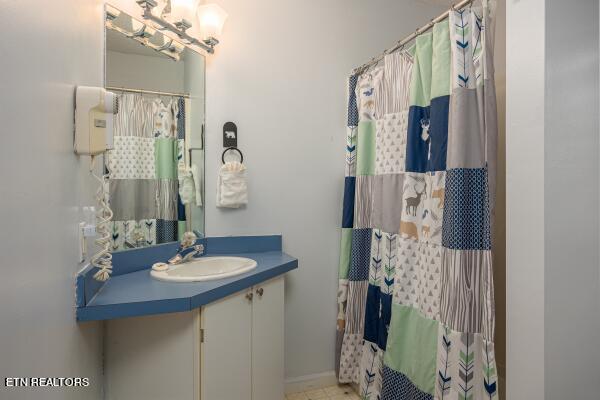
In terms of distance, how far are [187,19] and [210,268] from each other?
1300mm

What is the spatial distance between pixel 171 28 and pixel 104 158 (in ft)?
2.43

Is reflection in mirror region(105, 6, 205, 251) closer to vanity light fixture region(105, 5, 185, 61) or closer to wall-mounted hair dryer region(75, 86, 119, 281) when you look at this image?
vanity light fixture region(105, 5, 185, 61)

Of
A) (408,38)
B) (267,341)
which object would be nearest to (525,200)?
(408,38)

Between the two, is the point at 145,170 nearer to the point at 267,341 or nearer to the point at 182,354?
the point at 182,354

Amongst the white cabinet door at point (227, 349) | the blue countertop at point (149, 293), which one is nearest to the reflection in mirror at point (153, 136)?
the blue countertop at point (149, 293)

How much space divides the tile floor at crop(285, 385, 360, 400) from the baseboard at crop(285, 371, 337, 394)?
0.02 meters

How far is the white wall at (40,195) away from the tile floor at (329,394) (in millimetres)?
→ 1294

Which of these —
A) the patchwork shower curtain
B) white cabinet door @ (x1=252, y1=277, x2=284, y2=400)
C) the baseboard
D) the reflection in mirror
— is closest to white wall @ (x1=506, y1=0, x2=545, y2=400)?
the patchwork shower curtain

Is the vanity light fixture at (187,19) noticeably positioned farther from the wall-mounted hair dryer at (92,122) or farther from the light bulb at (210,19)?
the wall-mounted hair dryer at (92,122)

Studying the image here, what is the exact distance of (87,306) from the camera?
0.98m

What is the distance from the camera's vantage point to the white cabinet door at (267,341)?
144 centimetres

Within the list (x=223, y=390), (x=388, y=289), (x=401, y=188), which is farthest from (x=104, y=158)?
(x=388, y=289)

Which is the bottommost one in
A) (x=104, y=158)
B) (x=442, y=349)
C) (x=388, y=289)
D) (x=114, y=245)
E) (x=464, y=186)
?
(x=442, y=349)

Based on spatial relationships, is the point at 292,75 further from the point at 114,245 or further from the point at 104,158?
the point at 114,245
